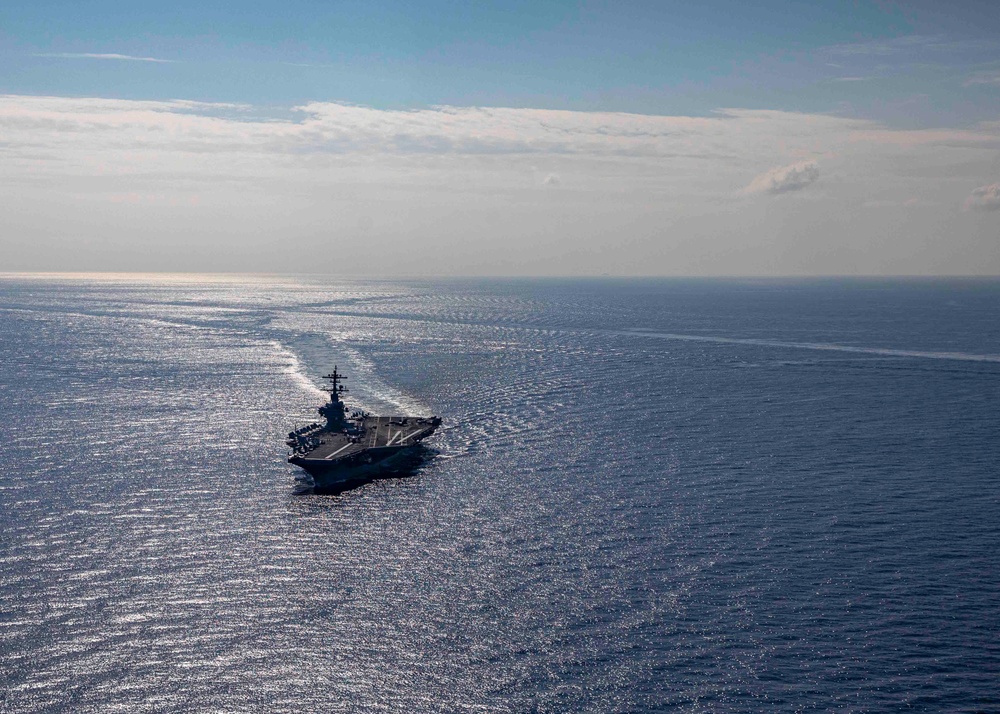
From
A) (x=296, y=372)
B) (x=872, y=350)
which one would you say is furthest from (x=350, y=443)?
(x=872, y=350)

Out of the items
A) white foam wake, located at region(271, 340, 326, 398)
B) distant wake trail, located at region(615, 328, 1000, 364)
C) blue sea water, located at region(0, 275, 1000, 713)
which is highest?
distant wake trail, located at region(615, 328, 1000, 364)

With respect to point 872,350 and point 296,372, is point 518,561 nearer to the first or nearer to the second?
point 296,372

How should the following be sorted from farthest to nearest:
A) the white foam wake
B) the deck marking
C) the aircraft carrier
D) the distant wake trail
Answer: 1. the distant wake trail
2. the white foam wake
3. the deck marking
4. the aircraft carrier

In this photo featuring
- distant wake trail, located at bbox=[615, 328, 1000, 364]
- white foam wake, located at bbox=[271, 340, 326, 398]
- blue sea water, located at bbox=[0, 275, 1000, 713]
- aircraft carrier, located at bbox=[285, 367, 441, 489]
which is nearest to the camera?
blue sea water, located at bbox=[0, 275, 1000, 713]

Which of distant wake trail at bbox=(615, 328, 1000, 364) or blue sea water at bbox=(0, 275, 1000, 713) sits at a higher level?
distant wake trail at bbox=(615, 328, 1000, 364)

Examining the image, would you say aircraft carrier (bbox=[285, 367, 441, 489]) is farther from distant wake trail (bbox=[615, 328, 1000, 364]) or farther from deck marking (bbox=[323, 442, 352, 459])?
distant wake trail (bbox=[615, 328, 1000, 364])

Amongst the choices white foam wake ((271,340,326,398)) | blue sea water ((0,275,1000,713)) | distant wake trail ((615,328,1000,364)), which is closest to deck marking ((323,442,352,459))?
blue sea water ((0,275,1000,713))

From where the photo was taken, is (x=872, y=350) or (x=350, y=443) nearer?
(x=350, y=443)

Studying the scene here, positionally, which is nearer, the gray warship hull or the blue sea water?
the blue sea water

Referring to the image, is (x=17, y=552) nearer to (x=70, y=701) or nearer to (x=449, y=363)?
(x=70, y=701)
